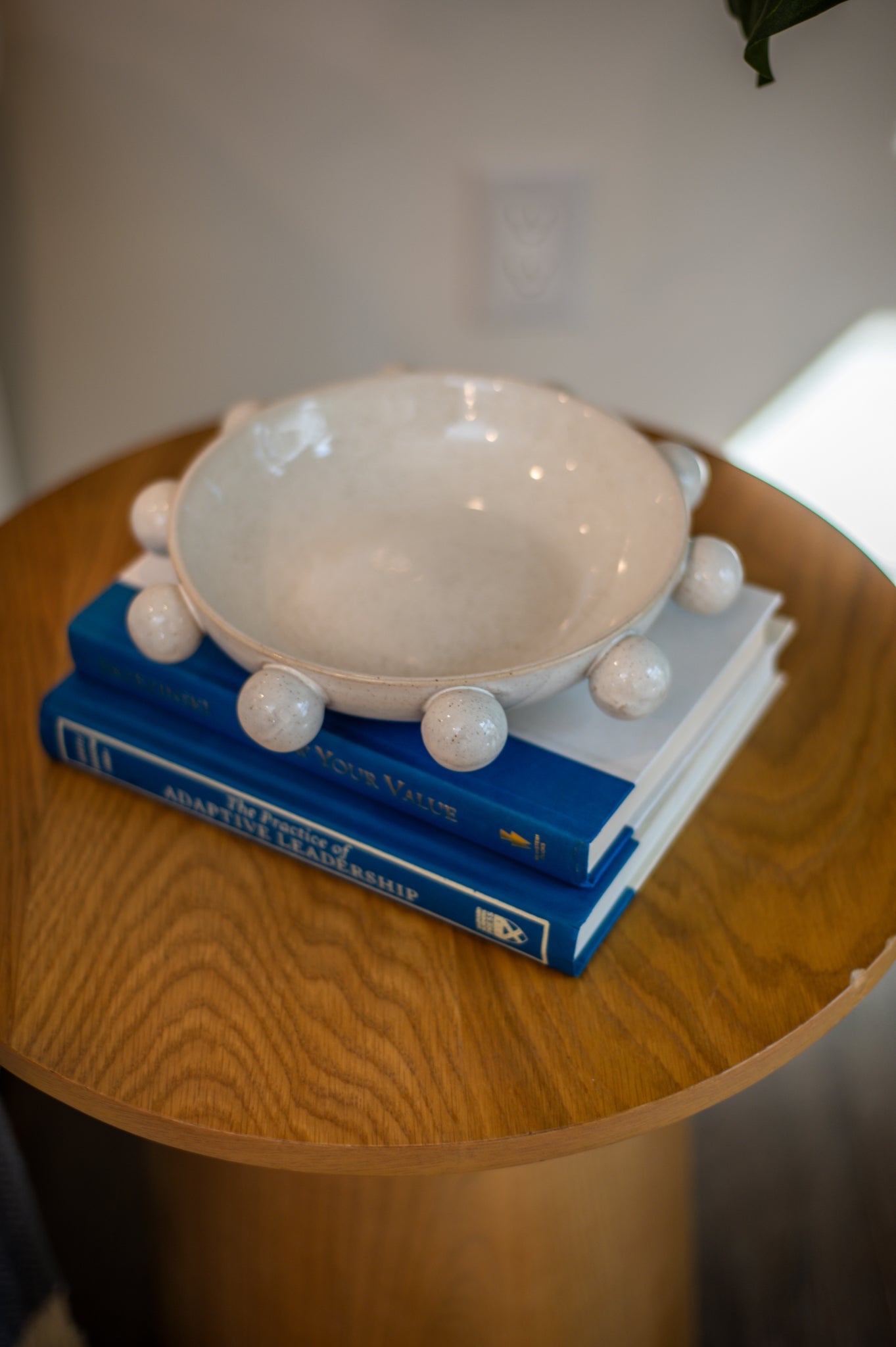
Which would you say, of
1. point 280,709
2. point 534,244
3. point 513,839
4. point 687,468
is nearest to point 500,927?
point 513,839

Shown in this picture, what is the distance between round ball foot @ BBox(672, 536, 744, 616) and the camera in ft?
1.83

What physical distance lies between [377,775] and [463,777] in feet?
0.15

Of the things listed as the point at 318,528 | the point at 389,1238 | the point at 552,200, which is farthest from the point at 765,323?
the point at 389,1238

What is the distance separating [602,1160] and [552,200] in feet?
2.48

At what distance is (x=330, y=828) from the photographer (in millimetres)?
544

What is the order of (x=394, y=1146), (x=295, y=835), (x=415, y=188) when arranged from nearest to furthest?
(x=394, y=1146) < (x=295, y=835) < (x=415, y=188)

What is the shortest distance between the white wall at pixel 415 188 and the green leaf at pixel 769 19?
0.25 metres

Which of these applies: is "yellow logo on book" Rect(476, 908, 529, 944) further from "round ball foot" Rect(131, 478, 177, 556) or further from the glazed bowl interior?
"round ball foot" Rect(131, 478, 177, 556)

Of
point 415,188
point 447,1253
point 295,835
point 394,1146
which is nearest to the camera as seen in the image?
point 394,1146

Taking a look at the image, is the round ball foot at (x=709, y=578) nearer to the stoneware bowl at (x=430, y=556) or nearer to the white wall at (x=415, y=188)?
the stoneware bowl at (x=430, y=556)

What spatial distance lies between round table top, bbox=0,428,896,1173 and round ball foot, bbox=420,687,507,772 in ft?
0.36

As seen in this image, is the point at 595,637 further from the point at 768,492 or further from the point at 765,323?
the point at 765,323

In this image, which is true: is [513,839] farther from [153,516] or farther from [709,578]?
[153,516]

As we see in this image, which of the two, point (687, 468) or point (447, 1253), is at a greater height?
point (687, 468)
